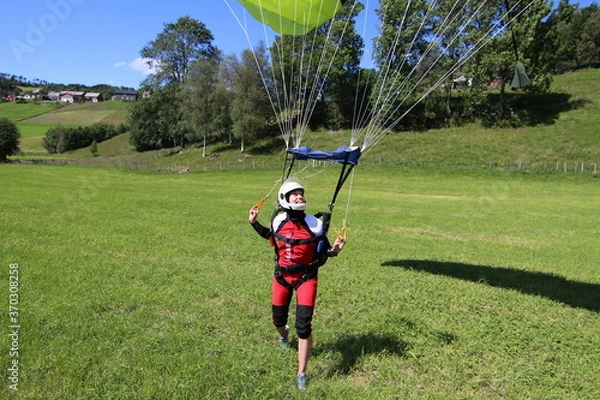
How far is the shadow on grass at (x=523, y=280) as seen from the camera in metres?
8.51

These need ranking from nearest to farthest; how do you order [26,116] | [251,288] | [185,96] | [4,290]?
[4,290] → [251,288] → [185,96] → [26,116]

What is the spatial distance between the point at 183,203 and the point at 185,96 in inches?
1693

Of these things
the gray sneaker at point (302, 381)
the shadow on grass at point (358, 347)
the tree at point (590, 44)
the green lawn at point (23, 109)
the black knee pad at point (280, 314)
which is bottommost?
the shadow on grass at point (358, 347)

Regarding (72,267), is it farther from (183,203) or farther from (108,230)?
(183,203)

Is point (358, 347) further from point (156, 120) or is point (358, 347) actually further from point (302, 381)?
point (156, 120)

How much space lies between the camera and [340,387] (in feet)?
16.1

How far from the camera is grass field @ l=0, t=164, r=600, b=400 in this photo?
500cm

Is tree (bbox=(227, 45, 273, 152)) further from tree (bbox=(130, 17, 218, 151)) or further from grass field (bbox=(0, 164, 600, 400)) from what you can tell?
grass field (bbox=(0, 164, 600, 400))

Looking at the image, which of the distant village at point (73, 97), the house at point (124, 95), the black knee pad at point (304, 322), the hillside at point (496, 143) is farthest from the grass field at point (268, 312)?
the house at point (124, 95)

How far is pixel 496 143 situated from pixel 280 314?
156 feet

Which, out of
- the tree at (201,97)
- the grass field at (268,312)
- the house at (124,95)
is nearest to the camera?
the grass field at (268,312)

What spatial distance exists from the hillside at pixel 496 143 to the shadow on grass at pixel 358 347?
37617 millimetres

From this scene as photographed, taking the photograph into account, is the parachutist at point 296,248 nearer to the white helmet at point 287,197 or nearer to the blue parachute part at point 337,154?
the white helmet at point 287,197

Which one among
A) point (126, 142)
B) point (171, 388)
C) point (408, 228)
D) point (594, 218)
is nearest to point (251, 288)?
point (171, 388)
